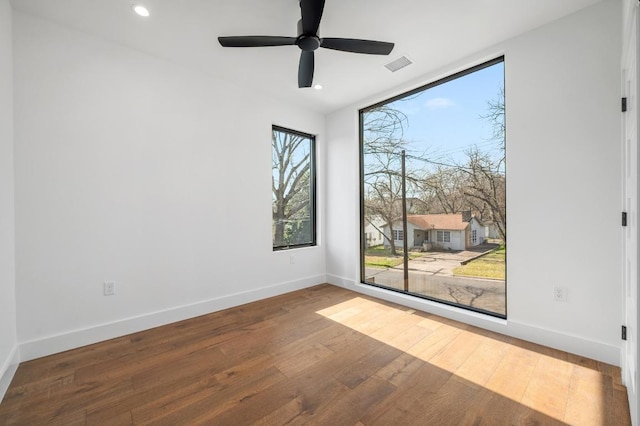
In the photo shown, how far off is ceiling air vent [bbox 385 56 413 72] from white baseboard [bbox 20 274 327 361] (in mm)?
2930

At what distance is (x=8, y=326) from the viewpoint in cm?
187

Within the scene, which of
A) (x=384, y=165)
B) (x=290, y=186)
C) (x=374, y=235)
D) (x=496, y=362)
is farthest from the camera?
(x=290, y=186)

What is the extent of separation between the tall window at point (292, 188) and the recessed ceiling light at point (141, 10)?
1.80m

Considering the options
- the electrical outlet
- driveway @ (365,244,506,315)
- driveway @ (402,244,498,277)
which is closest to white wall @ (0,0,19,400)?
driveway @ (365,244,506,315)

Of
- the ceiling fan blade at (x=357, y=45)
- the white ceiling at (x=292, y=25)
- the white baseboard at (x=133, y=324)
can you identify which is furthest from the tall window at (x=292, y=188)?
the ceiling fan blade at (x=357, y=45)

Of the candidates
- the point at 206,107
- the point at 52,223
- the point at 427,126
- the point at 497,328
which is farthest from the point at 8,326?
the point at 427,126

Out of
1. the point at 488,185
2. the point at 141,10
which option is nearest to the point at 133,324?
the point at 141,10

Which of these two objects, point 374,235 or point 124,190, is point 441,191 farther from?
point 124,190

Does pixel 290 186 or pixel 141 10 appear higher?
pixel 141 10

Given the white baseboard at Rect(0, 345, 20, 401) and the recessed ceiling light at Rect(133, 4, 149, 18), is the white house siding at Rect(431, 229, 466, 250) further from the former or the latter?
the white baseboard at Rect(0, 345, 20, 401)

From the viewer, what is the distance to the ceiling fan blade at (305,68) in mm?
2231

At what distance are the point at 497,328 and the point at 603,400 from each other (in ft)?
2.89

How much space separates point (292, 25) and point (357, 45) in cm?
60

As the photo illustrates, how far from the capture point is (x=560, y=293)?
7.09 feet
